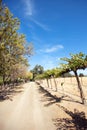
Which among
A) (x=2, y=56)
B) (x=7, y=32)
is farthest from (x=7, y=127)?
(x=7, y=32)

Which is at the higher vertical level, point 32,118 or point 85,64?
point 85,64

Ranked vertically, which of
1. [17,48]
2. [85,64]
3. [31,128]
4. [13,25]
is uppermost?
[13,25]

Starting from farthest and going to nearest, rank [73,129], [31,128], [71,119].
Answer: [71,119] < [31,128] < [73,129]

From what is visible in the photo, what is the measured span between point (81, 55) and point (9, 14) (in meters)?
15.3

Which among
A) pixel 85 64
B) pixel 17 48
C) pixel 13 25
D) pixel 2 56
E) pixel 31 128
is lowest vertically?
pixel 31 128

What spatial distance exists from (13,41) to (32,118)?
16.2 m

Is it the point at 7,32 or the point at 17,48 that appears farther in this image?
the point at 17,48

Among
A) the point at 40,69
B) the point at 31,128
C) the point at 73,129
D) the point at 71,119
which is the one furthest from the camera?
the point at 40,69

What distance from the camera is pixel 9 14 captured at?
2488 centimetres

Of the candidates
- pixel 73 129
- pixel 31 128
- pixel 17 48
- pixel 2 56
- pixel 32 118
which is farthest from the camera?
pixel 17 48

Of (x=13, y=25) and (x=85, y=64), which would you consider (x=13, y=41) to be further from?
(x=85, y=64)

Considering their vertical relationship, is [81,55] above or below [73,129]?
above

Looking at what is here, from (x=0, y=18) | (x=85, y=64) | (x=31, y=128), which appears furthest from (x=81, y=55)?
(x=0, y=18)

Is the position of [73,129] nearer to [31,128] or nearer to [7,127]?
[31,128]
